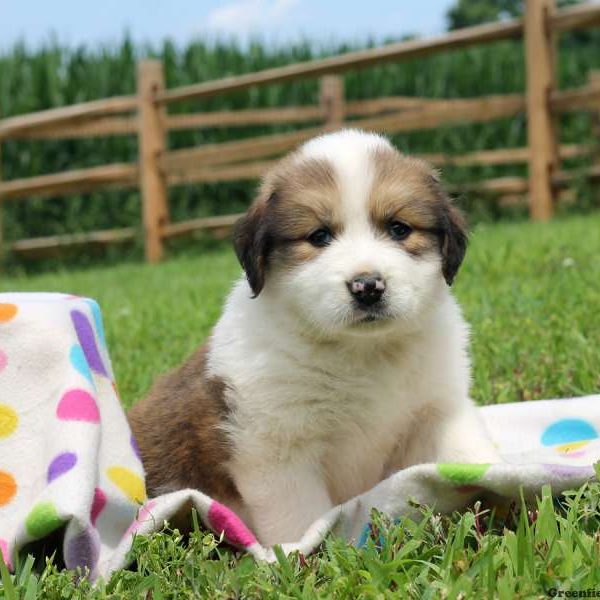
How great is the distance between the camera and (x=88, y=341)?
3297 mm

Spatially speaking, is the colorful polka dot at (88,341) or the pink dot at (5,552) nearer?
the pink dot at (5,552)

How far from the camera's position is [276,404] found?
2979 millimetres

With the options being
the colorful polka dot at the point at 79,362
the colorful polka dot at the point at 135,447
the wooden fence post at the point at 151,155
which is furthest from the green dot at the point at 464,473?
the wooden fence post at the point at 151,155

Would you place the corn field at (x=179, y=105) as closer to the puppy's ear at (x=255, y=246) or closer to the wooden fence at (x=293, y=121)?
the wooden fence at (x=293, y=121)

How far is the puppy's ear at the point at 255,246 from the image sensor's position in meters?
3.05

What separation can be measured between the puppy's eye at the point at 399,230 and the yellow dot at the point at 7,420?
1276mm

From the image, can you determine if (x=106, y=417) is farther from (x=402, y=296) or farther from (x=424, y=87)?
(x=424, y=87)

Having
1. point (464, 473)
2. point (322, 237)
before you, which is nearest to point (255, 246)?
point (322, 237)

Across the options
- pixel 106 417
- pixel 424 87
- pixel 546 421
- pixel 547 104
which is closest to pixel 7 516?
pixel 106 417

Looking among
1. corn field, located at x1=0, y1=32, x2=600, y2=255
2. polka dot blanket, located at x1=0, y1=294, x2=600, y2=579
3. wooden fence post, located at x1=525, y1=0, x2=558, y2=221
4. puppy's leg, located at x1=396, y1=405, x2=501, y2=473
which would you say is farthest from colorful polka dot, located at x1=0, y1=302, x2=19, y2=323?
corn field, located at x1=0, y1=32, x2=600, y2=255

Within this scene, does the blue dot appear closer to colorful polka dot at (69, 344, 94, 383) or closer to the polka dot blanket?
the polka dot blanket

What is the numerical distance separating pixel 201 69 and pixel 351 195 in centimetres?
1607

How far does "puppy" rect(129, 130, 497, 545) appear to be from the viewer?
291cm

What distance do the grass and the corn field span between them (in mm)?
7826
